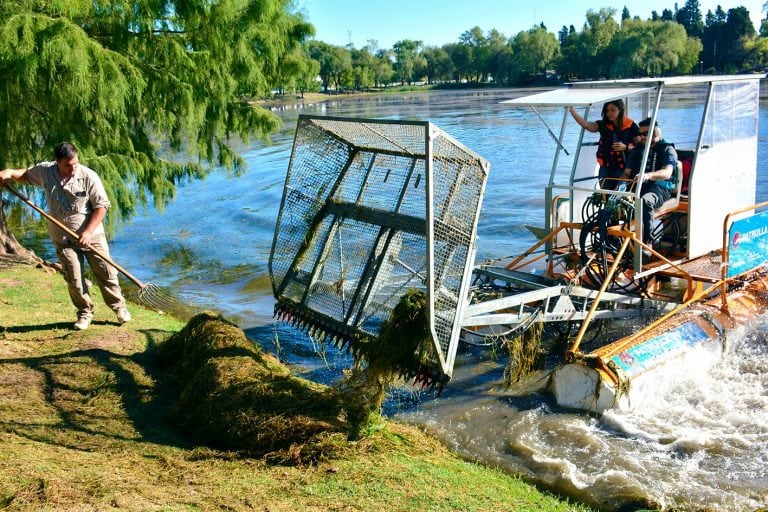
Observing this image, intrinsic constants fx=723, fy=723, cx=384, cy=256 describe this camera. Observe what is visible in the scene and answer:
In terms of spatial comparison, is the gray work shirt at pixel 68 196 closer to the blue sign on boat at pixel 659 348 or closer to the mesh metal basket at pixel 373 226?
the mesh metal basket at pixel 373 226

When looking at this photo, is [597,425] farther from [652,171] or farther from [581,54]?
[581,54]

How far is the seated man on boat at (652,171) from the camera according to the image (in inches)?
379

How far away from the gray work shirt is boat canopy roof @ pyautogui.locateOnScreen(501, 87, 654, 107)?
498 centimetres

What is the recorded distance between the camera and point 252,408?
6.47m

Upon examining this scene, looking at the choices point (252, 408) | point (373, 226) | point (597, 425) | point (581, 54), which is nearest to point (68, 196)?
point (373, 226)

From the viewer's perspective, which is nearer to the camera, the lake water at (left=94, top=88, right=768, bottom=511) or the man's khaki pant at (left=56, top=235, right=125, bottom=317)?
the lake water at (left=94, top=88, right=768, bottom=511)

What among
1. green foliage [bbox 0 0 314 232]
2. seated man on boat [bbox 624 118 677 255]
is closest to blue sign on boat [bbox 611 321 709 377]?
seated man on boat [bbox 624 118 677 255]

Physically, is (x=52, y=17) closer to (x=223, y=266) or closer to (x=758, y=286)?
(x=223, y=266)

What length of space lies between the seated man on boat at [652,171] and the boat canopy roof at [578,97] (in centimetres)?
59

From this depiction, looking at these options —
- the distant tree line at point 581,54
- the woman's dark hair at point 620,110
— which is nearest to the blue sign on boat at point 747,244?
the woman's dark hair at point 620,110

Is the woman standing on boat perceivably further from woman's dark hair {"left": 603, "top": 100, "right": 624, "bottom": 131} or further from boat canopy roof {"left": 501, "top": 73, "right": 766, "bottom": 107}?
boat canopy roof {"left": 501, "top": 73, "right": 766, "bottom": 107}

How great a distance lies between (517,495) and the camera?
629 cm

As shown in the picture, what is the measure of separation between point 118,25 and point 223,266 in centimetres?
585

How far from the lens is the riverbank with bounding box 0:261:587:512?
5.07 meters
